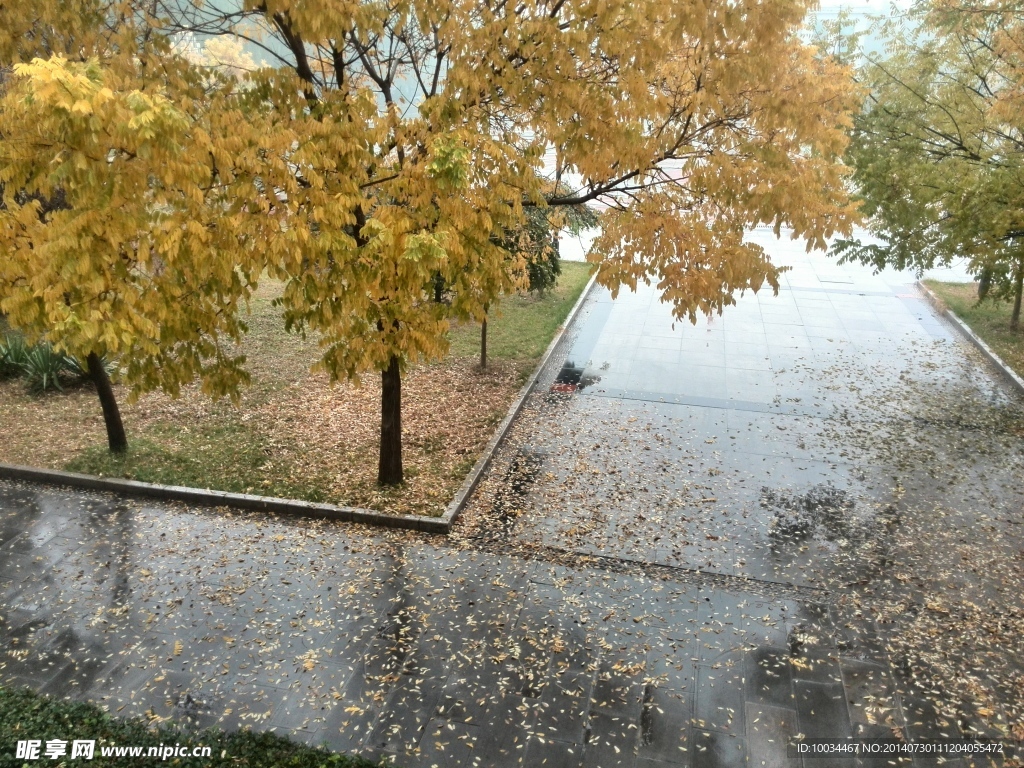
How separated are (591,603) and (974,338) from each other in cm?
1126

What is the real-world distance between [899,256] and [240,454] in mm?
9079

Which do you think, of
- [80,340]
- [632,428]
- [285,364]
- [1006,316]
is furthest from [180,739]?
[1006,316]

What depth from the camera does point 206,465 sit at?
26.1 feet

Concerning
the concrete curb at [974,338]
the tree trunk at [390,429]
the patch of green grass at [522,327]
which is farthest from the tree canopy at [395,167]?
the concrete curb at [974,338]

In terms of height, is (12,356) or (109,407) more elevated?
(12,356)

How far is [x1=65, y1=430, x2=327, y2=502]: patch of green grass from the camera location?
751 centimetres

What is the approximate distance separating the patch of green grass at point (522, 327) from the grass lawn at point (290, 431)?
6.5 inches

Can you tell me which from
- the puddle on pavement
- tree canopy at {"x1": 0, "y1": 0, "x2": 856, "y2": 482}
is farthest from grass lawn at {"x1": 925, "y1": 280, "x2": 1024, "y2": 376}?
tree canopy at {"x1": 0, "y1": 0, "x2": 856, "y2": 482}

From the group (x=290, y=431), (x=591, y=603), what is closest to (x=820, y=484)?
(x=591, y=603)

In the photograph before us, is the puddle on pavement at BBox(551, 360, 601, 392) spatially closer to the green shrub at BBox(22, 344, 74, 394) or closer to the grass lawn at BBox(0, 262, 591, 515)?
the grass lawn at BBox(0, 262, 591, 515)

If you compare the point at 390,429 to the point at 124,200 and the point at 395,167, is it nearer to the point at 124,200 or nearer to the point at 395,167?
the point at 395,167

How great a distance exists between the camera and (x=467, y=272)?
19.2 feet

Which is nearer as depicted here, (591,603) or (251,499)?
(591,603)

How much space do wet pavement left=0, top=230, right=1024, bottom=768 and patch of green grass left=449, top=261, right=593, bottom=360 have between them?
9.67 feet
